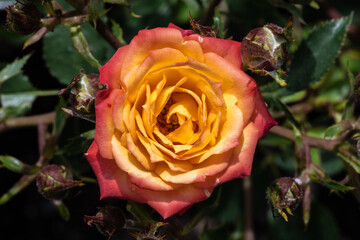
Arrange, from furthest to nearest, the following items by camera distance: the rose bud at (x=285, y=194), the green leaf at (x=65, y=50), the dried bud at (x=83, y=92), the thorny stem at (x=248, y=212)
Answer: the thorny stem at (x=248, y=212) → the green leaf at (x=65, y=50) → the rose bud at (x=285, y=194) → the dried bud at (x=83, y=92)

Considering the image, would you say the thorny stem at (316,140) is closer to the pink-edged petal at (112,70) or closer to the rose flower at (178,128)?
the rose flower at (178,128)

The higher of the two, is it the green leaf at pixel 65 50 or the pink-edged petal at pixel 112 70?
the pink-edged petal at pixel 112 70

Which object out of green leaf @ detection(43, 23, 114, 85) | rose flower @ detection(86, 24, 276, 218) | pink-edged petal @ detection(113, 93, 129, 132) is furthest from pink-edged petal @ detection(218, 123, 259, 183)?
green leaf @ detection(43, 23, 114, 85)

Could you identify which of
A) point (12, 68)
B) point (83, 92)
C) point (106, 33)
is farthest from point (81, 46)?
point (12, 68)

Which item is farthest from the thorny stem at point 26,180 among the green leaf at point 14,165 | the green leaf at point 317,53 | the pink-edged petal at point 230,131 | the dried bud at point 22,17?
the green leaf at point 317,53

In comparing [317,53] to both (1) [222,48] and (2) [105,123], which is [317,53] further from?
(2) [105,123]

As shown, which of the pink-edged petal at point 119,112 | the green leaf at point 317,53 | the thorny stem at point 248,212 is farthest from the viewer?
the thorny stem at point 248,212
